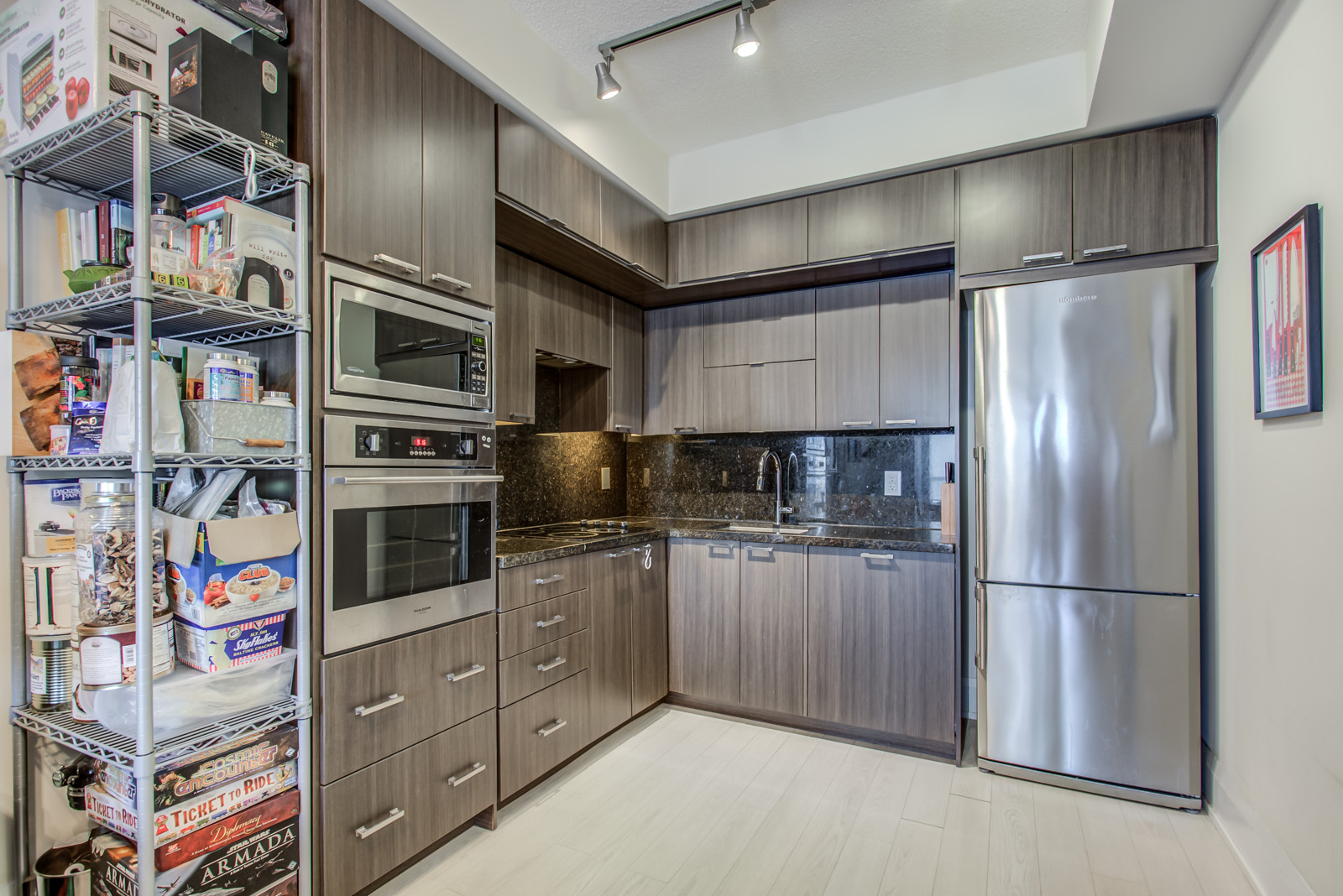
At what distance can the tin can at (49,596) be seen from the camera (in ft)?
5.05

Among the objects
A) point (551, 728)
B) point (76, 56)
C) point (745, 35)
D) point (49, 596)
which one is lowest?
point (551, 728)

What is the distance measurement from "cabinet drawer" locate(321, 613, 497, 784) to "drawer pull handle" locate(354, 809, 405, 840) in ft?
0.55

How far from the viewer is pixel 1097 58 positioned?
83.9 inches

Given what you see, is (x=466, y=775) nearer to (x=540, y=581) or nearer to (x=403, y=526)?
(x=540, y=581)

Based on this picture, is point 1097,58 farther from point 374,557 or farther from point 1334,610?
point 374,557

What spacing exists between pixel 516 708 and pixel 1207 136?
3.21 meters

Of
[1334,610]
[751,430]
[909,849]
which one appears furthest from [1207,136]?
[909,849]

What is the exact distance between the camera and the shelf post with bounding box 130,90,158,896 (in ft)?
4.25

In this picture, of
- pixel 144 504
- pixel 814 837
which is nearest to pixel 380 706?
pixel 144 504

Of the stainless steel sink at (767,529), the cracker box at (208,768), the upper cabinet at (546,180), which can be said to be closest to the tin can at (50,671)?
the cracker box at (208,768)

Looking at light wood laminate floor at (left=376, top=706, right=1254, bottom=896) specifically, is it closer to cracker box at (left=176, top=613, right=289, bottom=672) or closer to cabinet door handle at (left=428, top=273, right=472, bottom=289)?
cracker box at (left=176, top=613, right=289, bottom=672)

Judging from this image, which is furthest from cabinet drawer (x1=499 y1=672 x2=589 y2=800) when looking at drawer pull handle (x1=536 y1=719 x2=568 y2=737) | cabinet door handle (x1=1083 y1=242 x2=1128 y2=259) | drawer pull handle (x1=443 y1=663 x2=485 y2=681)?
cabinet door handle (x1=1083 y1=242 x2=1128 y2=259)

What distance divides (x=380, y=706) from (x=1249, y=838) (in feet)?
8.53

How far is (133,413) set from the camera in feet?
4.45
